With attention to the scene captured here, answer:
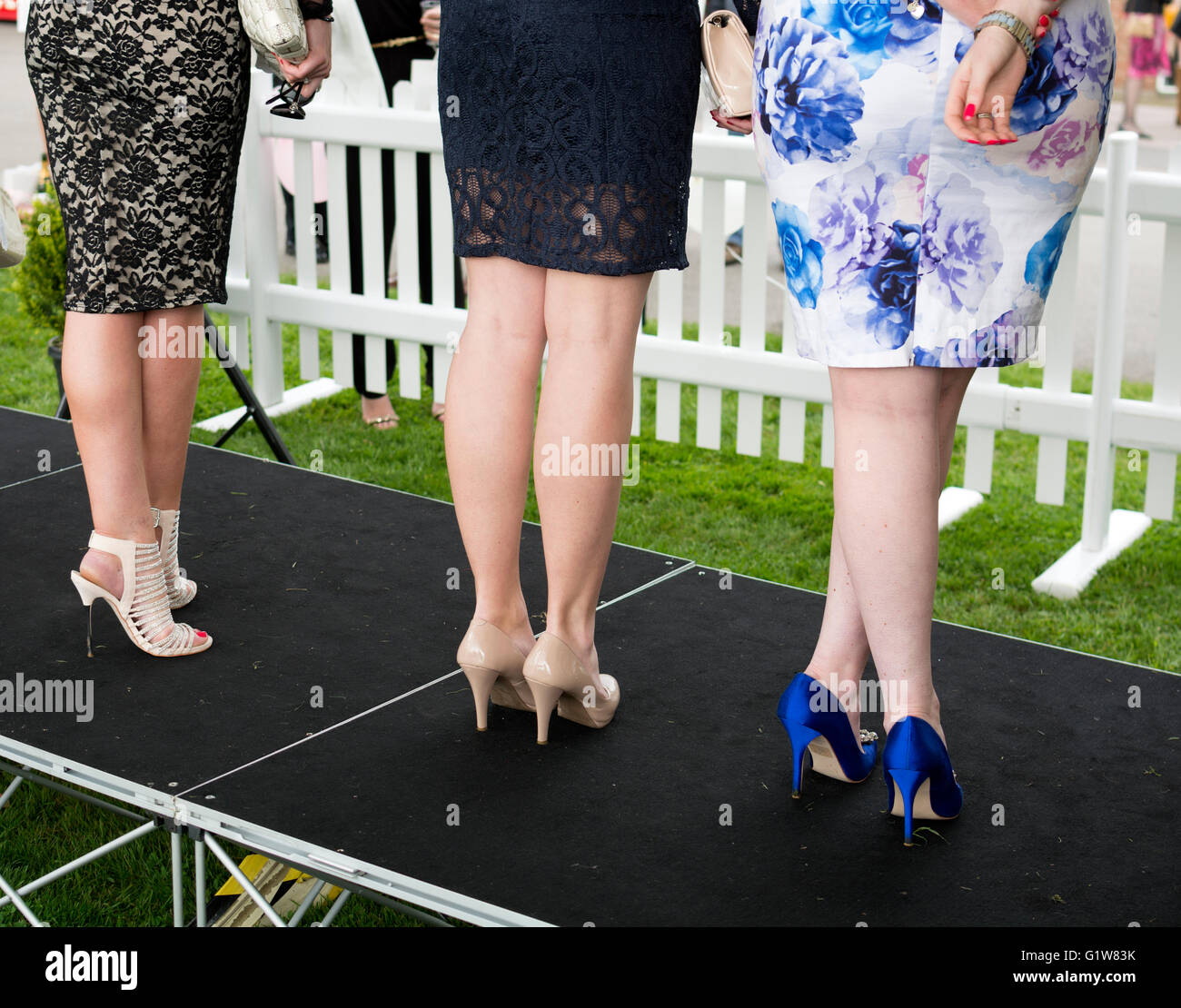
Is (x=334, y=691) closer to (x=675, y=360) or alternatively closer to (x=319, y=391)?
(x=675, y=360)

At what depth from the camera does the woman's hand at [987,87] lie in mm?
1620

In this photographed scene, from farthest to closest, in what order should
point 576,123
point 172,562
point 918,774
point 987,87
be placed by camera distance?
point 172,562
point 576,123
point 918,774
point 987,87

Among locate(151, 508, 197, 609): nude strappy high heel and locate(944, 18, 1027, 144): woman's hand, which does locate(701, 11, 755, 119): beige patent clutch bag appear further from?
locate(151, 508, 197, 609): nude strappy high heel

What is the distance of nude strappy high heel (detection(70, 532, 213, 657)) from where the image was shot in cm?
248

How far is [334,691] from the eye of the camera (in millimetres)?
2383

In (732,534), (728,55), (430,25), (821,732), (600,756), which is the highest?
(430,25)

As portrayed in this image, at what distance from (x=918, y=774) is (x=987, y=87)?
0.83m

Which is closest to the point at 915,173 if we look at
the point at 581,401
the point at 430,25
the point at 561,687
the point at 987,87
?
the point at 987,87

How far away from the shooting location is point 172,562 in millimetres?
2672

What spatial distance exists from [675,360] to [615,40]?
7.45ft

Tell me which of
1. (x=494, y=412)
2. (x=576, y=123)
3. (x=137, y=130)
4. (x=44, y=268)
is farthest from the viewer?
(x=44, y=268)

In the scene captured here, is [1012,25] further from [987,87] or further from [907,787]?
[907,787]
